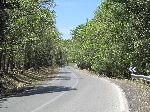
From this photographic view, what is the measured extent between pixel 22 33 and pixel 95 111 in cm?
2316

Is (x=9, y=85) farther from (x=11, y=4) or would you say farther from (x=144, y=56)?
(x=144, y=56)

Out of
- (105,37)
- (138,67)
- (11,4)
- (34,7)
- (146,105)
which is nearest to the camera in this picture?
(146,105)

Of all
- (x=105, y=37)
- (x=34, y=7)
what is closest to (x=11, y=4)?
(x=34, y=7)

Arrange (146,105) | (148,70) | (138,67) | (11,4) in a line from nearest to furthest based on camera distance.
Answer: (146,105) → (11,4) → (148,70) → (138,67)

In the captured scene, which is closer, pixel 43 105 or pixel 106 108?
pixel 106 108

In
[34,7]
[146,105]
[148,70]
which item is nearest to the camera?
[146,105]

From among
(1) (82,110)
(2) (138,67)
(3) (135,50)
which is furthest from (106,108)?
(2) (138,67)

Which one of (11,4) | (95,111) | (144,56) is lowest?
(95,111)

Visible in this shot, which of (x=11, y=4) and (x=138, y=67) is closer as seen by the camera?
(x=11, y=4)

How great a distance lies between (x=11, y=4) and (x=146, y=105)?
14114mm

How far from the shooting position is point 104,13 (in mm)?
62188

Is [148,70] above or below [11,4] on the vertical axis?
below

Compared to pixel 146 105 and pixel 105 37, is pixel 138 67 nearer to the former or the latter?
pixel 105 37

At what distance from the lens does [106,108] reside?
60.9 ft
